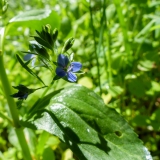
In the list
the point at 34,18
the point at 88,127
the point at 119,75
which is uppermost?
the point at 34,18

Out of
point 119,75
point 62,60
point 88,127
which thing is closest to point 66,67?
point 62,60

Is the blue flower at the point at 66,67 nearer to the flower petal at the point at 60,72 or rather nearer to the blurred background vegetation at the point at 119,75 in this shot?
the flower petal at the point at 60,72

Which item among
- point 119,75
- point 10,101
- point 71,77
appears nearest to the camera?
point 71,77

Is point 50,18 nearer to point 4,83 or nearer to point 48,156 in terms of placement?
point 4,83

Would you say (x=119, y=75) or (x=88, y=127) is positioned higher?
(x=88, y=127)

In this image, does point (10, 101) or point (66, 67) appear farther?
point (10, 101)

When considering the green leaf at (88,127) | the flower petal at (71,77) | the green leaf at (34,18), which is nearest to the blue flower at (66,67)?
the flower petal at (71,77)

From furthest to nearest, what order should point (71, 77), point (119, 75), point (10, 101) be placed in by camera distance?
point (119, 75) → point (10, 101) → point (71, 77)

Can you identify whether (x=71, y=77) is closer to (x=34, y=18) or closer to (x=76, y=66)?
(x=76, y=66)
